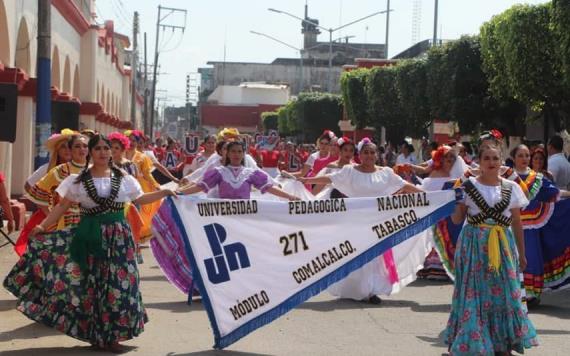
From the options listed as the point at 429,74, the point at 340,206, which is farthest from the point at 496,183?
the point at 429,74

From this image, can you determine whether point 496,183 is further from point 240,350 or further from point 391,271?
point 391,271

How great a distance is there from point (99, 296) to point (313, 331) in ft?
6.97

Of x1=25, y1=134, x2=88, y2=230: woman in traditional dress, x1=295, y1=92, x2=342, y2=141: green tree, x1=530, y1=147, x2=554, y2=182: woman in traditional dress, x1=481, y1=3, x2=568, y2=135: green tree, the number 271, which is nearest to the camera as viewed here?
the number 271

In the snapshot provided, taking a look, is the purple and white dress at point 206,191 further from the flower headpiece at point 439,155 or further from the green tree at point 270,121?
the green tree at point 270,121

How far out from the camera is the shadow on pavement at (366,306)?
11.2 metres

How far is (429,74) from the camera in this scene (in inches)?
1458

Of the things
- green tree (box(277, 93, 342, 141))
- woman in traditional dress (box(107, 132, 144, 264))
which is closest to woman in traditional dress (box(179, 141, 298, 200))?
woman in traditional dress (box(107, 132, 144, 264))

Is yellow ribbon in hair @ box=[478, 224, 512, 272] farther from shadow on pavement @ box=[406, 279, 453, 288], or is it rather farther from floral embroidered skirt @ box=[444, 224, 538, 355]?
shadow on pavement @ box=[406, 279, 453, 288]

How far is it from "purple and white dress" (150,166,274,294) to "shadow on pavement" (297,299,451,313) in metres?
1.23

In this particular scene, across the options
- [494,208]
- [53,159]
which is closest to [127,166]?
[53,159]

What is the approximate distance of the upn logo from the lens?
8555mm

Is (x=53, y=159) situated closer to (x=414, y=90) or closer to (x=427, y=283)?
(x=427, y=283)

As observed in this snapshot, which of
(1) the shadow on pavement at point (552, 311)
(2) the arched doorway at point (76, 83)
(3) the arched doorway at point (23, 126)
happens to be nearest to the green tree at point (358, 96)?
(2) the arched doorway at point (76, 83)

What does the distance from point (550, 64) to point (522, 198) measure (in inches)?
705
